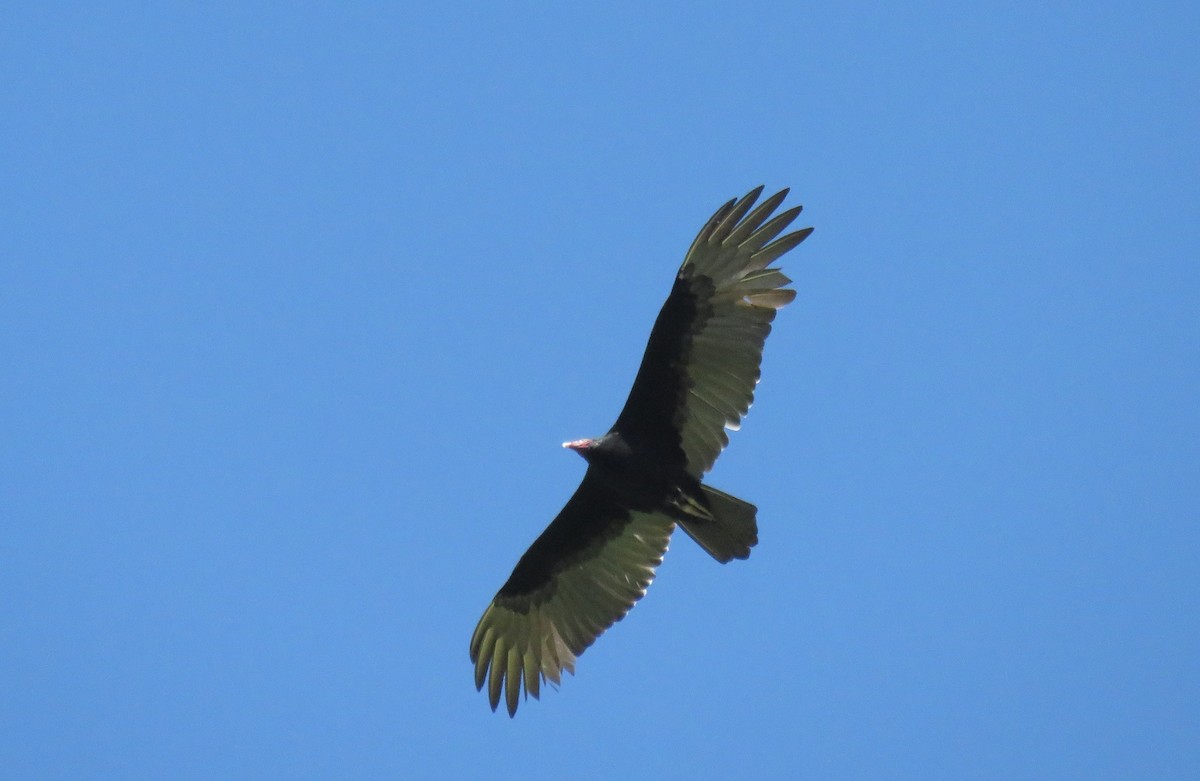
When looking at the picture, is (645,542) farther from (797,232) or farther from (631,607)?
(797,232)

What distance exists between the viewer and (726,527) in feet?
34.1

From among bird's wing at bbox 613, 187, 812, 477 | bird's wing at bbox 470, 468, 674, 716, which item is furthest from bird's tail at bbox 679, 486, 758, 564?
bird's wing at bbox 470, 468, 674, 716

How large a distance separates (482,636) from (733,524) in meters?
→ 2.85

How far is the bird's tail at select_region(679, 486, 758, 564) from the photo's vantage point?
1030 cm

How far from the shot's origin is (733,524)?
10.3 m

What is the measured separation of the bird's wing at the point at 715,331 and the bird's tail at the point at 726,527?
36 cm

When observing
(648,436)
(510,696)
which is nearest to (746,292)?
(648,436)

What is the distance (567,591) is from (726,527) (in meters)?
1.91

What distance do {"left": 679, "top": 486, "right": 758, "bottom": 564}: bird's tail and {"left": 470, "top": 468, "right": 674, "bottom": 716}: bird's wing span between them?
690 mm

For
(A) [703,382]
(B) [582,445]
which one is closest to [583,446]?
(B) [582,445]

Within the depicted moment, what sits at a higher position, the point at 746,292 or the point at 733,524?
the point at 746,292

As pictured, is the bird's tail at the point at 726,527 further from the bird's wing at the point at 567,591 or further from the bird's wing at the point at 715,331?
the bird's wing at the point at 567,591

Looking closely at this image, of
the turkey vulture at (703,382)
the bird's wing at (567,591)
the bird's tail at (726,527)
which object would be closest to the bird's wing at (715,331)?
the turkey vulture at (703,382)

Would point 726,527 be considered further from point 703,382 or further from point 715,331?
point 715,331
